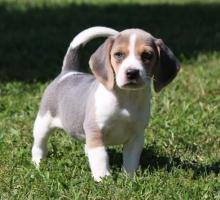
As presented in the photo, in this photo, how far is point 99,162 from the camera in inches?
228

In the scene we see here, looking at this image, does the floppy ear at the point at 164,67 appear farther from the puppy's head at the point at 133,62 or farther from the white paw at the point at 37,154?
the white paw at the point at 37,154

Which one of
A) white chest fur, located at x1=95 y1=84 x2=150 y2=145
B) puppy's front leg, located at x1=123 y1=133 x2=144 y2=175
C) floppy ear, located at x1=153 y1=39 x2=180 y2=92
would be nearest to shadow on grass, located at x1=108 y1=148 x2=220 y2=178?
puppy's front leg, located at x1=123 y1=133 x2=144 y2=175

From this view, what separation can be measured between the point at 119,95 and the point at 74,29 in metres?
8.98

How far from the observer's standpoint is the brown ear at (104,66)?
18.9ft

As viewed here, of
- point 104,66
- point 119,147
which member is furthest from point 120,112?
Answer: point 119,147

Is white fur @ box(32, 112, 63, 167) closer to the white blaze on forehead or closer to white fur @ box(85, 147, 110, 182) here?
white fur @ box(85, 147, 110, 182)

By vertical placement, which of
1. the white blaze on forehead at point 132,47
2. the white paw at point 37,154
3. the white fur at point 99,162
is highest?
the white blaze on forehead at point 132,47

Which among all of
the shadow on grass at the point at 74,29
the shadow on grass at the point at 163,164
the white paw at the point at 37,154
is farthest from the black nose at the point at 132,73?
the shadow on grass at the point at 74,29

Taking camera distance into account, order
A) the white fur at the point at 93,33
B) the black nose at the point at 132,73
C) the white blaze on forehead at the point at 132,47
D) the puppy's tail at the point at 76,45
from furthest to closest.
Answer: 1. the puppy's tail at the point at 76,45
2. the white fur at the point at 93,33
3. the white blaze on forehead at the point at 132,47
4. the black nose at the point at 132,73

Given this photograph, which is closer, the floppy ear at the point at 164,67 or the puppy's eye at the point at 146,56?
the puppy's eye at the point at 146,56

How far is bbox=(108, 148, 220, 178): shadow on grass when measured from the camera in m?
6.45

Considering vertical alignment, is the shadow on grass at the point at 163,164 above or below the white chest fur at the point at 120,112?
below

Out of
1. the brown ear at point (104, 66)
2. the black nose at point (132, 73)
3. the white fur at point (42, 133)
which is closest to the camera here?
the black nose at point (132, 73)

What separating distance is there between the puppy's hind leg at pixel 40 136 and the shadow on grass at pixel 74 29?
3515 mm
